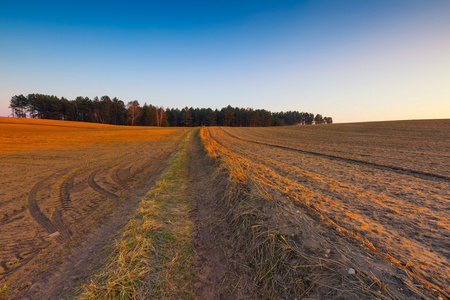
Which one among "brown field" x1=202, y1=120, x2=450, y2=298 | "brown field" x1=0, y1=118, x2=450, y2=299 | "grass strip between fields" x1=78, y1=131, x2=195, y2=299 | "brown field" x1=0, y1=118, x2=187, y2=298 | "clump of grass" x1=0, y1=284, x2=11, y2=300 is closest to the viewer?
"brown field" x1=202, y1=120, x2=450, y2=298

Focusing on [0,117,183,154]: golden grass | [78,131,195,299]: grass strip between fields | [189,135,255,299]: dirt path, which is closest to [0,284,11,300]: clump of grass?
[78,131,195,299]: grass strip between fields

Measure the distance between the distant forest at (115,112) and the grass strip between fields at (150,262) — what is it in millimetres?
85547

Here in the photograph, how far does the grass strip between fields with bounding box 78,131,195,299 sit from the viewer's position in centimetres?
264

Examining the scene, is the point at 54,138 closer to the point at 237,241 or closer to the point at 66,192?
the point at 66,192

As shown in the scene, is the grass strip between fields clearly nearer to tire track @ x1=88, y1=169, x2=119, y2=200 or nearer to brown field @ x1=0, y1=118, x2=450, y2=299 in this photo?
brown field @ x1=0, y1=118, x2=450, y2=299

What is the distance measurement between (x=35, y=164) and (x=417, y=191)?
18545mm

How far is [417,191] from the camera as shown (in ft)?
18.8

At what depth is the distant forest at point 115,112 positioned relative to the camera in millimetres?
82562

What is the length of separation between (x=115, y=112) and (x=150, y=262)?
101m

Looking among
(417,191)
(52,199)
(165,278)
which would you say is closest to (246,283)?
(165,278)

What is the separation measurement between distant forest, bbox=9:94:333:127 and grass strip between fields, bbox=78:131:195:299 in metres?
85.5

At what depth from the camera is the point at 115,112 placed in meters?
87.0

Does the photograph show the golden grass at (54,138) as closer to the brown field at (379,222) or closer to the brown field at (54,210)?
the brown field at (54,210)

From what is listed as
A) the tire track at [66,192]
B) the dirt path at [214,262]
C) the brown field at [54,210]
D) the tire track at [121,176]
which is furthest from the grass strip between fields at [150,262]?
the tire track at [121,176]
